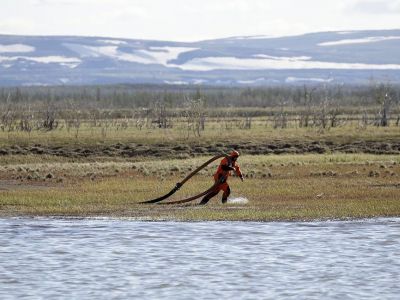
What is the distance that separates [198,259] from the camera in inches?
888

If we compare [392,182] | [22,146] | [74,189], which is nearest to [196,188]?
[74,189]

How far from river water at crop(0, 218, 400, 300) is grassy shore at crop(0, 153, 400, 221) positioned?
3.72 feet

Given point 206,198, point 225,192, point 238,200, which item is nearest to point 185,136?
point 238,200

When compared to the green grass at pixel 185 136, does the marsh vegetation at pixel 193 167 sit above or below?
below

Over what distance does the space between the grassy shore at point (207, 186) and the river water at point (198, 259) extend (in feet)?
3.72

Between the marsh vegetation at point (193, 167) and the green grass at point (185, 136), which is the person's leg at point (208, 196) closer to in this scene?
the marsh vegetation at point (193, 167)

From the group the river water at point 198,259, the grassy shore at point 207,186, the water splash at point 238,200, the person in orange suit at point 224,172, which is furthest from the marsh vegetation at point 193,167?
the river water at point 198,259

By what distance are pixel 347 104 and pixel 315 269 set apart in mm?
97553

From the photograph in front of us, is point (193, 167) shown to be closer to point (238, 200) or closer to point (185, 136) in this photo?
point (238, 200)

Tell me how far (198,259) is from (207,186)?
40.6 feet

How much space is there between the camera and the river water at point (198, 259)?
63.9 ft

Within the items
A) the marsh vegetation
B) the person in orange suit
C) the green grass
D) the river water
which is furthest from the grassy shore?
the green grass

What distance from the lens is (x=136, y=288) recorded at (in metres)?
19.7

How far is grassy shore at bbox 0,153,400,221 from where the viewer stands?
28766mm
